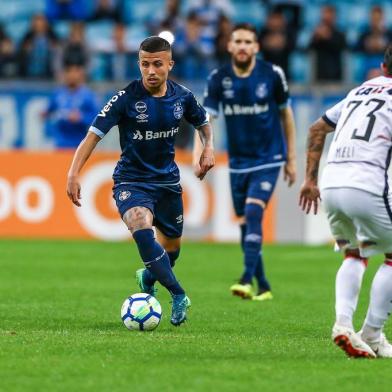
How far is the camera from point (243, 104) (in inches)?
470

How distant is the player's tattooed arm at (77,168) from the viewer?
325 inches

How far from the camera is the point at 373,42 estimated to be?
20469mm

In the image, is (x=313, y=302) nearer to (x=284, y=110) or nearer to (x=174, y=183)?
(x=284, y=110)

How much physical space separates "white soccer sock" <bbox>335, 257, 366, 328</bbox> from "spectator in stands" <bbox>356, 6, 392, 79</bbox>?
1332 centimetres

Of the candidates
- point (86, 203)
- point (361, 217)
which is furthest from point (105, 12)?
point (361, 217)

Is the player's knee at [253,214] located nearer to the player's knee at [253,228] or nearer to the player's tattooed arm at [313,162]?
the player's knee at [253,228]

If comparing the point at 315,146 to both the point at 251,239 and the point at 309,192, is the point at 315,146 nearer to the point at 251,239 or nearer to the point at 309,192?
the point at 309,192

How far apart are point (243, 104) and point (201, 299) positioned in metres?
2.06

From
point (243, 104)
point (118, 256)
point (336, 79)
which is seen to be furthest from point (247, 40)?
point (336, 79)

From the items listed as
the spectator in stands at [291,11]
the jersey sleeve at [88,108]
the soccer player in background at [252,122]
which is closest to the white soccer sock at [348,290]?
the soccer player in background at [252,122]

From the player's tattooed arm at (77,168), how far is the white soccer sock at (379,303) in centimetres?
218

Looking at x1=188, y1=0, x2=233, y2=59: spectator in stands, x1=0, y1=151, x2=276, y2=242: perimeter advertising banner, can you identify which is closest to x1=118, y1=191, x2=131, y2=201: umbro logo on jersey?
x1=0, y1=151, x2=276, y2=242: perimeter advertising banner

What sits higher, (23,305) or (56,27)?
(56,27)

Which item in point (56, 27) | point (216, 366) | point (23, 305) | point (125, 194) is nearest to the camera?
point (216, 366)
